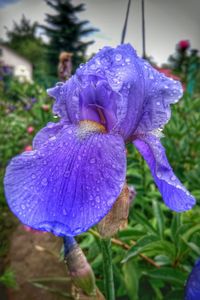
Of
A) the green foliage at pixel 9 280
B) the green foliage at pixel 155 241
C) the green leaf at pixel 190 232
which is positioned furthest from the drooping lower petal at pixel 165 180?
the green foliage at pixel 9 280

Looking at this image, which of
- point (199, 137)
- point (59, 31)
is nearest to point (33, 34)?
point (59, 31)

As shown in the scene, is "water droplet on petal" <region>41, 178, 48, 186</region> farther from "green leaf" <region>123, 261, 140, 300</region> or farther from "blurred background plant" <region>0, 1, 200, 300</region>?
"green leaf" <region>123, 261, 140, 300</region>

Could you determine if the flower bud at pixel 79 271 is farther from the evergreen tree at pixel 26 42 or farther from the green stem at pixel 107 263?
the evergreen tree at pixel 26 42

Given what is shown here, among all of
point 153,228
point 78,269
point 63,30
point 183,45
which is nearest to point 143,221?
point 153,228

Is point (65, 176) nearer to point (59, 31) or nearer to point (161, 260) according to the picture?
point (161, 260)

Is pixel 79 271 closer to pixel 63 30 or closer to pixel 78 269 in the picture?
pixel 78 269

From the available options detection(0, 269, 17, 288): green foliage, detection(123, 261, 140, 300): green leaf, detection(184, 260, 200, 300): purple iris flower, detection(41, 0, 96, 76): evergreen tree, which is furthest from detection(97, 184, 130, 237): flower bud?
detection(41, 0, 96, 76): evergreen tree
